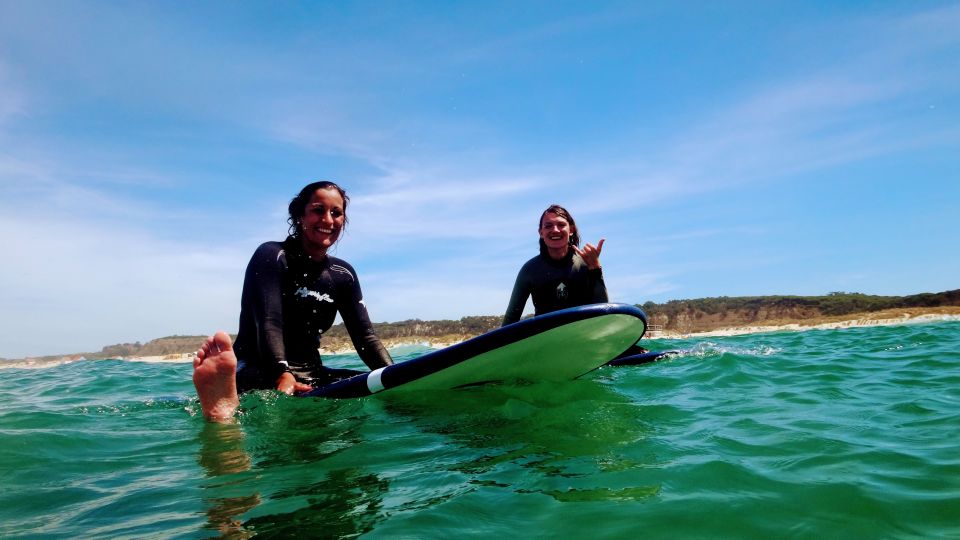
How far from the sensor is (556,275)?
6.78 m

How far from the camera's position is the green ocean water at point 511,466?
81.3 inches

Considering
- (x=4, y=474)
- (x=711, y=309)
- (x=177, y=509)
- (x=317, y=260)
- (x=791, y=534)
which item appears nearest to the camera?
(x=791, y=534)

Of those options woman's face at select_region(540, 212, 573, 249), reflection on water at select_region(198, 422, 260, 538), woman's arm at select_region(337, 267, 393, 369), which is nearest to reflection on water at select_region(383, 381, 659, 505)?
reflection on water at select_region(198, 422, 260, 538)

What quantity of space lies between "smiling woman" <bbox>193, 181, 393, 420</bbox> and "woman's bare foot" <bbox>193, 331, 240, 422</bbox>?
64cm

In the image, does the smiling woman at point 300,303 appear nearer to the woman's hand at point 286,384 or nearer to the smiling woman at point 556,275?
the woman's hand at point 286,384

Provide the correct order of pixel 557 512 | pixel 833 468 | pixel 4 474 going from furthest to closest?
1. pixel 4 474
2. pixel 833 468
3. pixel 557 512

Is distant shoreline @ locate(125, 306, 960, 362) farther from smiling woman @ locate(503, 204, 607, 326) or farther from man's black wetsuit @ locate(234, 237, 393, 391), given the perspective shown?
man's black wetsuit @ locate(234, 237, 393, 391)

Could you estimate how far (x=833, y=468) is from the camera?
101 inches

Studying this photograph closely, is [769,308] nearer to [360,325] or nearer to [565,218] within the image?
[565,218]

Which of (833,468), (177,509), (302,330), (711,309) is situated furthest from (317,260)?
(711,309)

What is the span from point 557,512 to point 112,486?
84.4 inches

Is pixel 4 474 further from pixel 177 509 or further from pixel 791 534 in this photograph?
pixel 791 534

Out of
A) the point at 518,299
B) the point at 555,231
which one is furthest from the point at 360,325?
the point at 555,231

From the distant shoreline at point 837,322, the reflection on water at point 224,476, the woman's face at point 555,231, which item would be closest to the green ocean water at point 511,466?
the reflection on water at point 224,476
